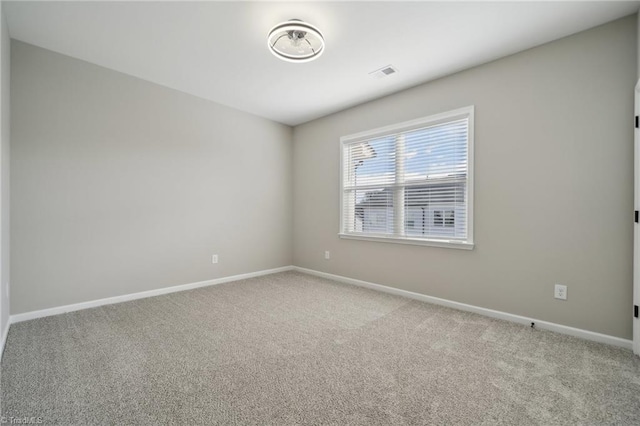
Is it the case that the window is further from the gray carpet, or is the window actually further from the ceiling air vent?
the gray carpet

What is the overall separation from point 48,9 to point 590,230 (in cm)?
467

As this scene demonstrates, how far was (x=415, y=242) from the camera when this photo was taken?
3.43 m

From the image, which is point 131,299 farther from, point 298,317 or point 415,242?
point 415,242

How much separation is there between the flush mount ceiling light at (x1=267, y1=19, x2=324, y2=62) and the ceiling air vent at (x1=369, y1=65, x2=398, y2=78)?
0.88 meters

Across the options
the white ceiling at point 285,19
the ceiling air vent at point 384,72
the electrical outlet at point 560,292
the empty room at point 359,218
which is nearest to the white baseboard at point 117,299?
the empty room at point 359,218

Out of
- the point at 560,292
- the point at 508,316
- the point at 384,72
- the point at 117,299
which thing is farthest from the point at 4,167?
the point at 560,292

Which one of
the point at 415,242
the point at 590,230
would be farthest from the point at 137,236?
the point at 590,230

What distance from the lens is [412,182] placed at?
138 inches

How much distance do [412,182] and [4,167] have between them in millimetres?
3931

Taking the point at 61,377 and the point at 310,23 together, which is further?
the point at 310,23

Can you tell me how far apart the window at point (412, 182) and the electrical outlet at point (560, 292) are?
0.78 m

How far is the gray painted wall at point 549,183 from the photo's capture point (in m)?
2.23

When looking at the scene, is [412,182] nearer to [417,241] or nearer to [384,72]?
[417,241]

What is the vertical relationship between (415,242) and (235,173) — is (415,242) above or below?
below
